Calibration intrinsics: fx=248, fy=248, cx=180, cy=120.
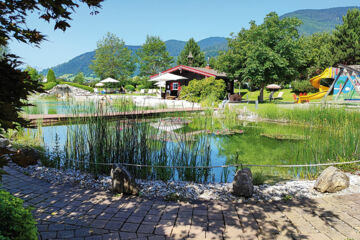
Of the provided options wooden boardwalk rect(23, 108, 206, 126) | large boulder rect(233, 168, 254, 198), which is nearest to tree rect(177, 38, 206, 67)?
wooden boardwalk rect(23, 108, 206, 126)

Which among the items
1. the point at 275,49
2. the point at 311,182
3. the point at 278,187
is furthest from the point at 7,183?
the point at 275,49

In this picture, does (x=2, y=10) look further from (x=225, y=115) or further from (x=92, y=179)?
(x=225, y=115)

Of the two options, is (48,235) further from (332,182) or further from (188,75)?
(188,75)

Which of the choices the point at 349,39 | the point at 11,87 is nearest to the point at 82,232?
the point at 11,87

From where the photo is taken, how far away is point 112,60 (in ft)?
138

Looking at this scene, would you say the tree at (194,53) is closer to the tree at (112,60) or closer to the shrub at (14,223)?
the tree at (112,60)

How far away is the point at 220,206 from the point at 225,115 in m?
7.70

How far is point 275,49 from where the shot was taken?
1561 cm

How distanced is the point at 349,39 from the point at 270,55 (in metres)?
10.8

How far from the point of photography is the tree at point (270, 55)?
15.1 meters

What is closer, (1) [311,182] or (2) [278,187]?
(2) [278,187]

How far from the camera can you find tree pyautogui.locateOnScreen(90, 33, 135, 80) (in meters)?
41.0

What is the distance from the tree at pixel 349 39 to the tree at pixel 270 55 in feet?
20.8

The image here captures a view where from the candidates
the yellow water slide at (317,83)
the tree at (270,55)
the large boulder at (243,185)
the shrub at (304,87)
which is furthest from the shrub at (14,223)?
the shrub at (304,87)
